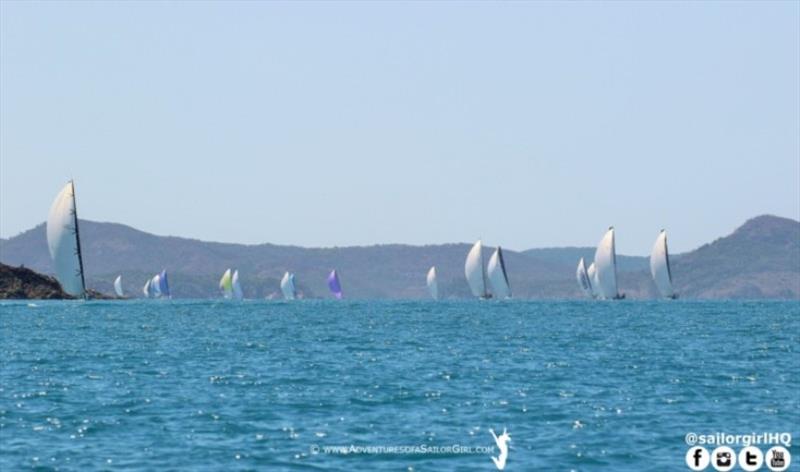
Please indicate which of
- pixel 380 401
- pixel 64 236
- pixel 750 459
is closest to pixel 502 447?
pixel 750 459

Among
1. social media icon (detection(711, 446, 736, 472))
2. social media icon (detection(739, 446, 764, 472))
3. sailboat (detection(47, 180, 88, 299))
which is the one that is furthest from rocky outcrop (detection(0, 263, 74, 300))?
social media icon (detection(739, 446, 764, 472))

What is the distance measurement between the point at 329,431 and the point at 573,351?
120 ft

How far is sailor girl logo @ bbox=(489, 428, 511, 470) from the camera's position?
108 feet

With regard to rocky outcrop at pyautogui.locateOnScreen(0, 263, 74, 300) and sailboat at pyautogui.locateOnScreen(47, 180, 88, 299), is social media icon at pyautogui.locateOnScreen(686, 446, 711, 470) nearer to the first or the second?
sailboat at pyautogui.locateOnScreen(47, 180, 88, 299)

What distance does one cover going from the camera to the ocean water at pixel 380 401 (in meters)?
34.5

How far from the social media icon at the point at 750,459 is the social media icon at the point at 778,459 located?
180 millimetres

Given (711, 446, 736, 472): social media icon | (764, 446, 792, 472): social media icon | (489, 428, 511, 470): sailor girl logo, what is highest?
(489, 428, 511, 470): sailor girl logo

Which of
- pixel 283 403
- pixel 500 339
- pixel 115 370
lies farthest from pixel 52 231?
pixel 283 403

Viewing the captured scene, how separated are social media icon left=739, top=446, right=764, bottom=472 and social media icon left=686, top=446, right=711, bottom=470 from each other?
0.80m

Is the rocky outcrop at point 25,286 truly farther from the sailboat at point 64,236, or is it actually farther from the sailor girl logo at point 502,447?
the sailor girl logo at point 502,447

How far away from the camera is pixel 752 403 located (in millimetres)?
46281

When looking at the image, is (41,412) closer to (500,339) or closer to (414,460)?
(414,460)

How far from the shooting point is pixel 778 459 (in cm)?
3353

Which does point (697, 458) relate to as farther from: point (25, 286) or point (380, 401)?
point (25, 286)
